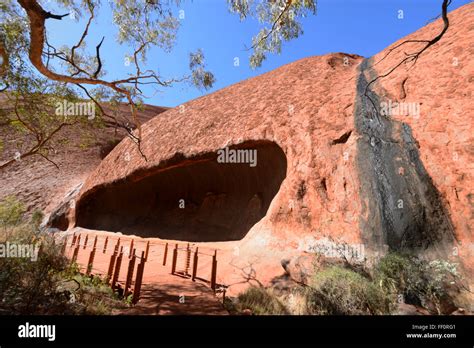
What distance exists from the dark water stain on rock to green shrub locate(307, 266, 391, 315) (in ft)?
5.77

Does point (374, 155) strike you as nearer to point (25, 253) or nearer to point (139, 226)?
point (25, 253)

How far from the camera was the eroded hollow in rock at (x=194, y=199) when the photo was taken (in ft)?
45.2

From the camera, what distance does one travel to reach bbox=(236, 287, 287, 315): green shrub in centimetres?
582

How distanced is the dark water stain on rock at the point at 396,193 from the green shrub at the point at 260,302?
3061 mm

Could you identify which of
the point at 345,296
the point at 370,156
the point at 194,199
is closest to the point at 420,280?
the point at 345,296

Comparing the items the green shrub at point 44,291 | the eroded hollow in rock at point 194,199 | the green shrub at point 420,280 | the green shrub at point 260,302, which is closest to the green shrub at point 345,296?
the green shrub at point 420,280

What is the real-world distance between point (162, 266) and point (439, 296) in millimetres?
7684

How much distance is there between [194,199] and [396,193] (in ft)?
37.3

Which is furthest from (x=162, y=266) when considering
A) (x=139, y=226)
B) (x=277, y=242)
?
(x=139, y=226)

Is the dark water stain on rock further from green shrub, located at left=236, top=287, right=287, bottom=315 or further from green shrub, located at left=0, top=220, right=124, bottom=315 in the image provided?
green shrub, located at left=0, top=220, right=124, bottom=315

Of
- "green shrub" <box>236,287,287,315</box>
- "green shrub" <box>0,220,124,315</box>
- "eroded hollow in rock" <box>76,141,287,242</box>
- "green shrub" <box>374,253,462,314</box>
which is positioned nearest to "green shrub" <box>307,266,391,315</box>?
"green shrub" <box>374,253,462,314</box>

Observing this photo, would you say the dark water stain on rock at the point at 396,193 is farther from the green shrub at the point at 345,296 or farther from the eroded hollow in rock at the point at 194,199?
the eroded hollow in rock at the point at 194,199

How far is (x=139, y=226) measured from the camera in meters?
17.9

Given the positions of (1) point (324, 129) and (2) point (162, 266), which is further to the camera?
(1) point (324, 129)
